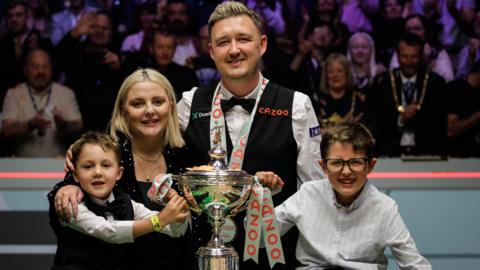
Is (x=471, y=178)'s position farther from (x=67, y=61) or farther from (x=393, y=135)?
(x=67, y=61)

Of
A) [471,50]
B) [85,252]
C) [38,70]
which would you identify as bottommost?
[85,252]

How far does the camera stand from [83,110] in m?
5.44

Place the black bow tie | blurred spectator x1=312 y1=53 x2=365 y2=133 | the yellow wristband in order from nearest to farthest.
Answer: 1. the yellow wristband
2. the black bow tie
3. blurred spectator x1=312 y1=53 x2=365 y2=133

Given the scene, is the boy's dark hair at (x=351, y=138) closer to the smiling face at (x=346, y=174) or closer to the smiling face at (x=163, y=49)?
the smiling face at (x=346, y=174)

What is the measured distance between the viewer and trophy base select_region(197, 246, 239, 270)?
7.93 feet

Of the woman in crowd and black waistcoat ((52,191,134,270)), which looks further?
the woman in crowd

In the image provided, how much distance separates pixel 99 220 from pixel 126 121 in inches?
18.5

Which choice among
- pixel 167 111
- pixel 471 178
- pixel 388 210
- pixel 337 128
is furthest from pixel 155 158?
pixel 471 178

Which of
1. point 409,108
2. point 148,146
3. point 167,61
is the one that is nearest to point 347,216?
point 148,146

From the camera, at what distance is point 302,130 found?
2932 mm

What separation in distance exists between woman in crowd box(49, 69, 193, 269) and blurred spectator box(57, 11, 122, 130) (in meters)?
2.47

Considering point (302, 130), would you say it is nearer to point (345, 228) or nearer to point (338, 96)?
point (345, 228)

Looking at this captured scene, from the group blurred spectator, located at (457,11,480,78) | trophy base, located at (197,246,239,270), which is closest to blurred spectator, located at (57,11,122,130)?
blurred spectator, located at (457,11,480,78)

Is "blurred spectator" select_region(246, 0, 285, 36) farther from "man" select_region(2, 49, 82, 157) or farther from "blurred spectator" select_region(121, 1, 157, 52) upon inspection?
"man" select_region(2, 49, 82, 157)
